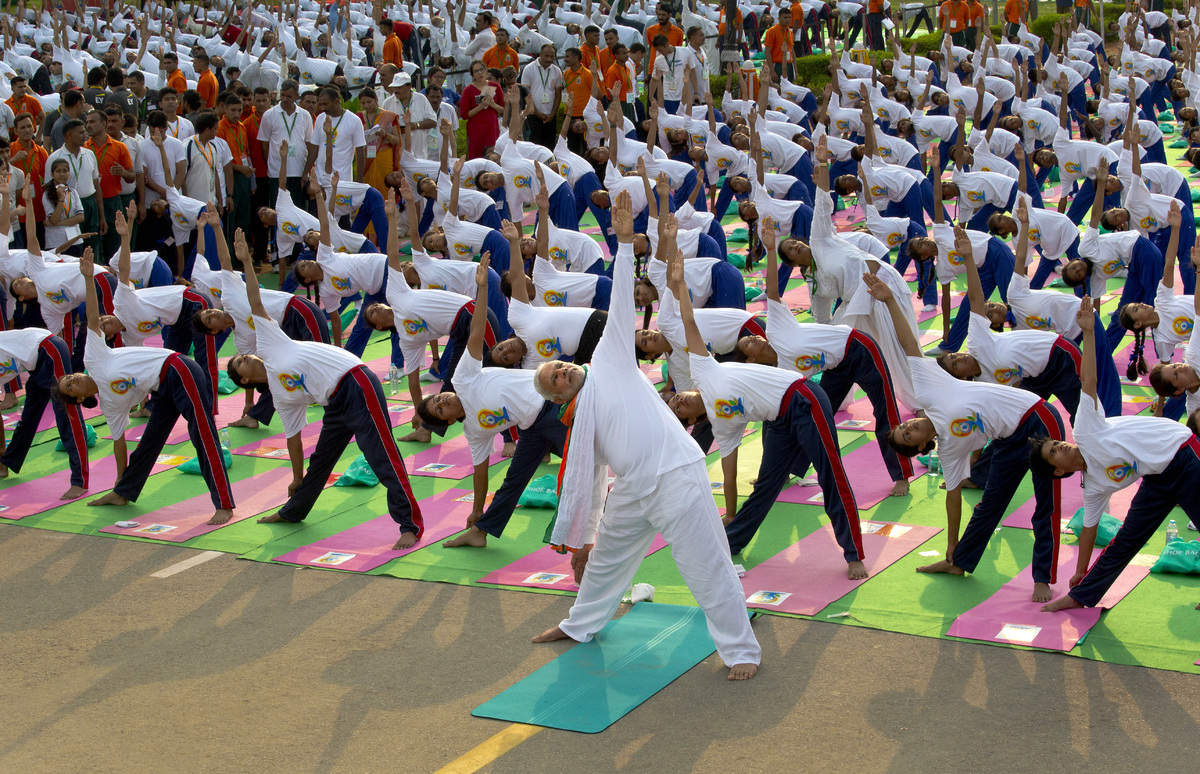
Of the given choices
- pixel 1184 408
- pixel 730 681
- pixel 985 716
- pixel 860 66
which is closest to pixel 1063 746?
pixel 985 716

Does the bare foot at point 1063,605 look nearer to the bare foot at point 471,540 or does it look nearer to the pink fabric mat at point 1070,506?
the pink fabric mat at point 1070,506

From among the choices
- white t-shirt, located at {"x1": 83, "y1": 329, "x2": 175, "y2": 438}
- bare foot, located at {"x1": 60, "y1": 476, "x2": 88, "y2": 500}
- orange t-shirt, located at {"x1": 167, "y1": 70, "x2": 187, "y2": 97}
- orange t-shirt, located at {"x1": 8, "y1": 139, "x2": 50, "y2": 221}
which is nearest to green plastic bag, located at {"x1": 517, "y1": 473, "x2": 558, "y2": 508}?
white t-shirt, located at {"x1": 83, "y1": 329, "x2": 175, "y2": 438}

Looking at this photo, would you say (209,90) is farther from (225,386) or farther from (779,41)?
(779,41)

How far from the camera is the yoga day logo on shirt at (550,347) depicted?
934 cm

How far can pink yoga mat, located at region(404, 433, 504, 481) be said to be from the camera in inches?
384

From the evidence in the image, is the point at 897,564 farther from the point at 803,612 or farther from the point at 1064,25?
the point at 1064,25

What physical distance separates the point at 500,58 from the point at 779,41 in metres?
6.08

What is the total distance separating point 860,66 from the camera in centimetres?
2025

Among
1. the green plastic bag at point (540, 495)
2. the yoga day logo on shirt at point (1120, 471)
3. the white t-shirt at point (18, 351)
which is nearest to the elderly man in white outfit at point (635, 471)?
the yoga day logo on shirt at point (1120, 471)

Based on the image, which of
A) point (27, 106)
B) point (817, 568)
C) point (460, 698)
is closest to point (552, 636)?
point (460, 698)

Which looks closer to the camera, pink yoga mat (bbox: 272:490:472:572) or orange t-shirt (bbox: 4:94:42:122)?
pink yoga mat (bbox: 272:490:472:572)

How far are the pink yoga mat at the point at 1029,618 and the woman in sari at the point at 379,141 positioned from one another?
949cm

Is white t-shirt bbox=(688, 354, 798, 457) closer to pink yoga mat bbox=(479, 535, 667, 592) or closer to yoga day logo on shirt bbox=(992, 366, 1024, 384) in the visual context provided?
pink yoga mat bbox=(479, 535, 667, 592)

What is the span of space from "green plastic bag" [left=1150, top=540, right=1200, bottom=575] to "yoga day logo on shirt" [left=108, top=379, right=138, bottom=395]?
6415 mm
